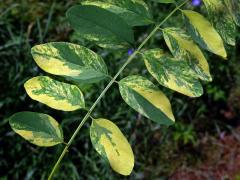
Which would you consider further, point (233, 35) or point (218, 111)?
point (218, 111)

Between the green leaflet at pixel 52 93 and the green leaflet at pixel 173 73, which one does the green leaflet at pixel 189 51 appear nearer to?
the green leaflet at pixel 173 73

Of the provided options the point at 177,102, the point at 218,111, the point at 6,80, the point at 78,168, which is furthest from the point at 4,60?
the point at 218,111

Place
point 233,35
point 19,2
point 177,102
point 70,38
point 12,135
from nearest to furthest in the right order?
point 233,35
point 12,135
point 177,102
point 70,38
point 19,2

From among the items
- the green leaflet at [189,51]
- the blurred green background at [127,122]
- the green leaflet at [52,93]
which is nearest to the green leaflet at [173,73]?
the green leaflet at [189,51]

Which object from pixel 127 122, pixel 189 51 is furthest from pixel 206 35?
pixel 127 122

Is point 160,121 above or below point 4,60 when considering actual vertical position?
above

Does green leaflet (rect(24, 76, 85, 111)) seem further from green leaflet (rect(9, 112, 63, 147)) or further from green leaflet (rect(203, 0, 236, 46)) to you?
green leaflet (rect(203, 0, 236, 46))

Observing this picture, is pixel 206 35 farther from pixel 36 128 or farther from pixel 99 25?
pixel 36 128

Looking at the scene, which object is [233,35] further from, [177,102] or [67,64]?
[177,102]
